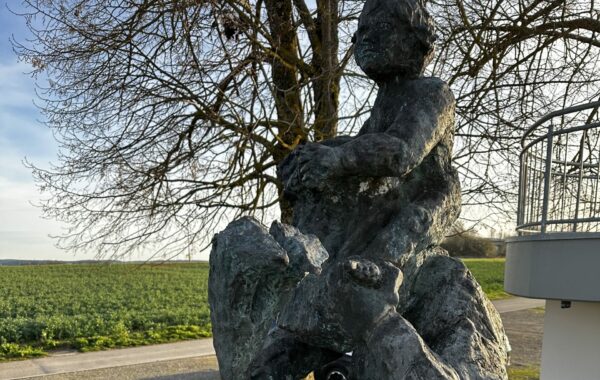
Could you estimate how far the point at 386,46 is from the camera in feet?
7.49

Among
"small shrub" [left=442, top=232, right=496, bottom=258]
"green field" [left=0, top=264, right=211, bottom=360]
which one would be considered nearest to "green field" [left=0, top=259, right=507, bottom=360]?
"green field" [left=0, top=264, right=211, bottom=360]

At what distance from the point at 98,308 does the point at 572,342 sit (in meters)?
12.6

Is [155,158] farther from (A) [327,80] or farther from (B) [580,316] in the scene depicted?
(B) [580,316]

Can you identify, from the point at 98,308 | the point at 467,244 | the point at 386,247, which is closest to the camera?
the point at 386,247

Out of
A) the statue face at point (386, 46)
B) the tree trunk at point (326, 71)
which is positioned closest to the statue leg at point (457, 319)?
the statue face at point (386, 46)

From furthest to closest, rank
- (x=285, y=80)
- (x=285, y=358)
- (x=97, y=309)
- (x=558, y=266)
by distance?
(x=97, y=309) → (x=285, y=80) → (x=558, y=266) → (x=285, y=358)

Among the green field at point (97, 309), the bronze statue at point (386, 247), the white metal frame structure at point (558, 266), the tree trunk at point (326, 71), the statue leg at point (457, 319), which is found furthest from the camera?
the green field at point (97, 309)

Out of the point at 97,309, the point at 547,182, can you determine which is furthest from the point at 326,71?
the point at 97,309

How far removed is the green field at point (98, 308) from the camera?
37.0 ft

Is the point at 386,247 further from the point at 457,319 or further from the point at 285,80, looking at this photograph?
the point at 285,80

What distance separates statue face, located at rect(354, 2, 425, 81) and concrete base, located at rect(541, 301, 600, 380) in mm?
5463

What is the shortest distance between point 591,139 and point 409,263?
865 centimetres

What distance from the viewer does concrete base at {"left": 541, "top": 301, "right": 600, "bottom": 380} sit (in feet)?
21.7

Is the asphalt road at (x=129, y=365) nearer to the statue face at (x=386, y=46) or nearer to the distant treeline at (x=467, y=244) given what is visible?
the distant treeline at (x=467, y=244)
